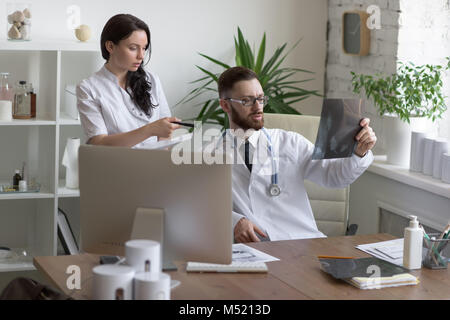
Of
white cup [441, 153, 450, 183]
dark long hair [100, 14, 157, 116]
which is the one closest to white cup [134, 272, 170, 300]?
dark long hair [100, 14, 157, 116]

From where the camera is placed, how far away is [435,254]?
229cm

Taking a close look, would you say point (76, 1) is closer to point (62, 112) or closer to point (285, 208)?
point (62, 112)

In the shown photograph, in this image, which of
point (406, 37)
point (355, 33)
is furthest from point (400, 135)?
point (355, 33)

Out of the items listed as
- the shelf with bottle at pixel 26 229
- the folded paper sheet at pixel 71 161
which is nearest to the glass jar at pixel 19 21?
the folded paper sheet at pixel 71 161

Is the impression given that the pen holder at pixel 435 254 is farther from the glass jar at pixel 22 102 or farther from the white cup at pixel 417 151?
the glass jar at pixel 22 102

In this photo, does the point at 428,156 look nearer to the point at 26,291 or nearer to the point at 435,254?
the point at 435,254

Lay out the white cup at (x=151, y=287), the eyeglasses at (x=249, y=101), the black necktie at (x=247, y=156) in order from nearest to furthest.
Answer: the white cup at (x=151, y=287), the eyeglasses at (x=249, y=101), the black necktie at (x=247, y=156)

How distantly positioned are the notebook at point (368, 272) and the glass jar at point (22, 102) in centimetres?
197

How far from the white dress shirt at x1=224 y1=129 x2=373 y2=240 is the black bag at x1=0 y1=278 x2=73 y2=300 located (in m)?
1.21

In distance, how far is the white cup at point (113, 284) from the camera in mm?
1738

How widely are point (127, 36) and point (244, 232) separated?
3.31 ft

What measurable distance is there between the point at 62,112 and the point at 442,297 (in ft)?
8.15

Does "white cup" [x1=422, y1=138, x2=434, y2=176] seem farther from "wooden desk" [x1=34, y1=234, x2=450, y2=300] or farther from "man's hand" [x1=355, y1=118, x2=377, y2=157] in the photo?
"wooden desk" [x1=34, y1=234, x2=450, y2=300]
